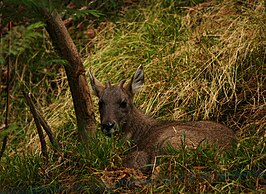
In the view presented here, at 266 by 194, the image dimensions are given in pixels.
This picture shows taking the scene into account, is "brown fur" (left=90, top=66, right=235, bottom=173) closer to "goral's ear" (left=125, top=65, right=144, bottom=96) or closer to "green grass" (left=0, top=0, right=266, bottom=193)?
"goral's ear" (left=125, top=65, right=144, bottom=96)

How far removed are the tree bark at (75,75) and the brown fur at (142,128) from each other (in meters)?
0.37

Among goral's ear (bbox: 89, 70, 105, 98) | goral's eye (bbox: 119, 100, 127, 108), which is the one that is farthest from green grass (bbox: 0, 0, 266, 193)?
goral's ear (bbox: 89, 70, 105, 98)

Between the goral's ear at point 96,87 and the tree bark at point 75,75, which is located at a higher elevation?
the tree bark at point 75,75

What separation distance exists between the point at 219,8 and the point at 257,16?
1047mm

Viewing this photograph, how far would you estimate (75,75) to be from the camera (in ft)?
28.5

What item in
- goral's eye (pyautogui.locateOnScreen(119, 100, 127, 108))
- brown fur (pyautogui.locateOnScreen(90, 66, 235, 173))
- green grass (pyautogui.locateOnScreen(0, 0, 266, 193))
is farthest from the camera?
goral's eye (pyautogui.locateOnScreen(119, 100, 127, 108))

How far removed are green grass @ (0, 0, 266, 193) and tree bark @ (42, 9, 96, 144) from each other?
0.22 meters

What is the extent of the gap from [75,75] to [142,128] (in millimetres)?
1390

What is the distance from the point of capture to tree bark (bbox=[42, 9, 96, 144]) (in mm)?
8445

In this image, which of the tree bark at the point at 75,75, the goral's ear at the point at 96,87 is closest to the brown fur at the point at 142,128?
the goral's ear at the point at 96,87

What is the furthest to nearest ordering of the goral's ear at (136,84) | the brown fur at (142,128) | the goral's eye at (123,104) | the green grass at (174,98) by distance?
1. the goral's ear at (136,84)
2. the goral's eye at (123,104)
3. the brown fur at (142,128)
4. the green grass at (174,98)

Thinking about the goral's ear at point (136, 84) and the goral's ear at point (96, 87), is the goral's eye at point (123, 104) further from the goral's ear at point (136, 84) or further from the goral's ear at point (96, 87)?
the goral's ear at point (96, 87)

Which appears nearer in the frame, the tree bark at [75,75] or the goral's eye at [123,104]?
the tree bark at [75,75]

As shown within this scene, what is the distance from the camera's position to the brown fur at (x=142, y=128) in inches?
331
